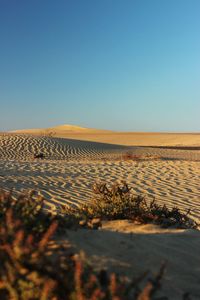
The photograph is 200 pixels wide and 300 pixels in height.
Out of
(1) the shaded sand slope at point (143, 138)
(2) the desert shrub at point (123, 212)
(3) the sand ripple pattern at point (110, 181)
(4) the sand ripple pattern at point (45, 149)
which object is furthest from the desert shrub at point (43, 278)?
(1) the shaded sand slope at point (143, 138)

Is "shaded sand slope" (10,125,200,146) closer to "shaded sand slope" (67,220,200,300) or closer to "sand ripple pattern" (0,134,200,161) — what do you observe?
"sand ripple pattern" (0,134,200,161)

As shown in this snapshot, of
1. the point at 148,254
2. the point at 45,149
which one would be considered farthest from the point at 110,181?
the point at 45,149

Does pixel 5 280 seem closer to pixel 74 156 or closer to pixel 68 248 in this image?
pixel 68 248

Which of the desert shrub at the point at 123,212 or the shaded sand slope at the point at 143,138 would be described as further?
the shaded sand slope at the point at 143,138

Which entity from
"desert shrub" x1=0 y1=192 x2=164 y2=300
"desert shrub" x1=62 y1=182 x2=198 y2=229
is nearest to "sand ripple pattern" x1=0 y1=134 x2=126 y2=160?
"desert shrub" x1=62 y1=182 x2=198 y2=229

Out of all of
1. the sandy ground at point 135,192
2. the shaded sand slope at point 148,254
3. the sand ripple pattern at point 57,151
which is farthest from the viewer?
the sand ripple pattern at point 57,151

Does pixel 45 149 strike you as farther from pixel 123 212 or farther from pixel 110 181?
pixel 123 212

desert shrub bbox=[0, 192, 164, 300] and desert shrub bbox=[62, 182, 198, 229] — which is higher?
desert shrub bbox=[0, 192, 164, 300]

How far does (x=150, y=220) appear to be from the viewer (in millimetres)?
4598

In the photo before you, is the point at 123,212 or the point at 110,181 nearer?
the point at 123,212

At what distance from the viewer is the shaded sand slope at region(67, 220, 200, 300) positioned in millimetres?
2631

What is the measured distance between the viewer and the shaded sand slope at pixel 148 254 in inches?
104

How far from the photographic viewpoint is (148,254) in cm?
304

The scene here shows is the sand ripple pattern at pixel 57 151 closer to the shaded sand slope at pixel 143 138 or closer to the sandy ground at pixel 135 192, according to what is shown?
the sandy ground at pixel 135 192
